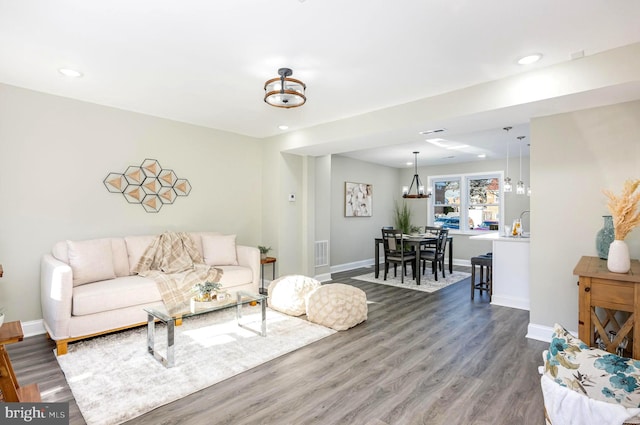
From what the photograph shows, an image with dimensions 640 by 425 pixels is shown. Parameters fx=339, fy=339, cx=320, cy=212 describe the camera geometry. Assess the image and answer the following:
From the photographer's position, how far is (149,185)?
446 centimetres

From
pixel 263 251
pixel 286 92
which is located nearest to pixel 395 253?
pixel 263 251

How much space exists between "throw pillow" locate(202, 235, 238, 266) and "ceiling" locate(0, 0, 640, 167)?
5.96 ft

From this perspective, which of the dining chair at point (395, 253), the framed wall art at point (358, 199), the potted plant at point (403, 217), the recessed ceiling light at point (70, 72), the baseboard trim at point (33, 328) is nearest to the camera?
the recessed ceiling light at point (70, 72)

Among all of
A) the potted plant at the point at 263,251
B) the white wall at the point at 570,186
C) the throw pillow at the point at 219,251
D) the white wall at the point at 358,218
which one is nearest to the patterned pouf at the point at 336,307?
the throw pillow at the point at 219,251

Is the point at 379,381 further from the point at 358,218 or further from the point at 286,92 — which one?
the point at 358,218

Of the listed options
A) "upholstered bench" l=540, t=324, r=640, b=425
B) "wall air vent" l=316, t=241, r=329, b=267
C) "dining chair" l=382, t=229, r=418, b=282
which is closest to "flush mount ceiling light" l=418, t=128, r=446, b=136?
"dining chair" l=382, t=229, r=418, b=282

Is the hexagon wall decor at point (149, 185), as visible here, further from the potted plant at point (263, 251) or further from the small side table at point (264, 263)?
the small side table at point (264, 263)

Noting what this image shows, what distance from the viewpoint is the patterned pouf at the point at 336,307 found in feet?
12.0

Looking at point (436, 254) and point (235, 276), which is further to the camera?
point (436, 254)

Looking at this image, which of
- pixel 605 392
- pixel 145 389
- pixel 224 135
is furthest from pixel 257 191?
pixel 605 392

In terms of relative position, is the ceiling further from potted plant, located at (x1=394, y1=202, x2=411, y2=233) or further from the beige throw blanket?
potted plant, located at (x1=394, y1=202, x2=411, y2=233)

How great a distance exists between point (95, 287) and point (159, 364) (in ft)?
3.73

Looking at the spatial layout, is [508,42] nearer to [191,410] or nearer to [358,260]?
[191,410]

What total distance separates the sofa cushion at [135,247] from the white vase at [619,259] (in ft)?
14.7
